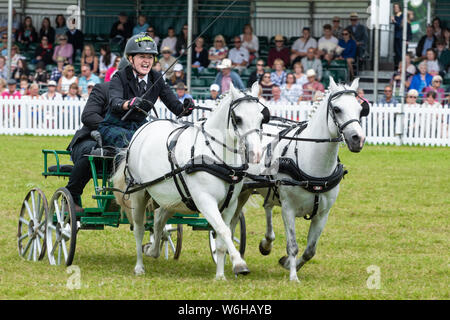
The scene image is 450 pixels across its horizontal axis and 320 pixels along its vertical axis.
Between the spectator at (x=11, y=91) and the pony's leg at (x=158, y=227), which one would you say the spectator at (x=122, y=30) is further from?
the pony's leg at (x=158, y=227)

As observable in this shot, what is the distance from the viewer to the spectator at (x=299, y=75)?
21672mm

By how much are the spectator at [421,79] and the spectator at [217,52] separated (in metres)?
4.89

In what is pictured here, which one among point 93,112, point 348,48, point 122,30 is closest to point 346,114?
point 93,112

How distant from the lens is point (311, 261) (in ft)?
30.9

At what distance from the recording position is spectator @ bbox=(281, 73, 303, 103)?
21.5m

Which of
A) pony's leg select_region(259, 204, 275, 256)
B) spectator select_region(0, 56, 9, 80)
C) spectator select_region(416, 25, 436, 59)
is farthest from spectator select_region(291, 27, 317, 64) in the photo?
pony's leg select_region(259, 204, 275, 256)

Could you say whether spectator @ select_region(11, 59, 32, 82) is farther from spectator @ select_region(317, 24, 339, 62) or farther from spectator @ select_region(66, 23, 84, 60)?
spectator @ select_region(317, 24, 339, 62)

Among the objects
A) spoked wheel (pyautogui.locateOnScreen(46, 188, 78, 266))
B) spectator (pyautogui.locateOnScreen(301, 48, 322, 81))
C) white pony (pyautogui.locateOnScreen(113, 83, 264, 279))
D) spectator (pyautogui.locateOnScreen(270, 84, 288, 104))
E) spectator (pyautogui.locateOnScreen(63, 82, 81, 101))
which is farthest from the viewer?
spectator (pyautogui.locateOnScreen(301, 48, 322, 81))

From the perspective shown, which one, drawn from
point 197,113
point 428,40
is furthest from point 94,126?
point 428,40

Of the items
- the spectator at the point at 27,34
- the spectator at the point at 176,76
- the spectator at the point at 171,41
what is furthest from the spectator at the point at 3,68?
the spectator at the point at 176,76

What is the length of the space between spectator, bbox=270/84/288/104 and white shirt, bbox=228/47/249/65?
2304 millimetres

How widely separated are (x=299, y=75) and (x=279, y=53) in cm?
184

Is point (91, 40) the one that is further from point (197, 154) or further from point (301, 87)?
point (197, 154)

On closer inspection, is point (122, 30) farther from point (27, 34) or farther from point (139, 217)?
point (139, 217)
